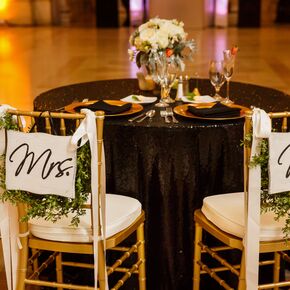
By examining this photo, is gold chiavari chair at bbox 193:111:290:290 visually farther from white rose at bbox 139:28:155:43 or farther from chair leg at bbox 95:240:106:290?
white rose at bbox 139:28:155:43

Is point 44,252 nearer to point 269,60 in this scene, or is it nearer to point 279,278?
point 279,278

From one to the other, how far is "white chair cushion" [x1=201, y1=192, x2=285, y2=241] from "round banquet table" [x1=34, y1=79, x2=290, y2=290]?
0.22m

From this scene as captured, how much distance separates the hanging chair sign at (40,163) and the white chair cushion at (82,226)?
20 cm

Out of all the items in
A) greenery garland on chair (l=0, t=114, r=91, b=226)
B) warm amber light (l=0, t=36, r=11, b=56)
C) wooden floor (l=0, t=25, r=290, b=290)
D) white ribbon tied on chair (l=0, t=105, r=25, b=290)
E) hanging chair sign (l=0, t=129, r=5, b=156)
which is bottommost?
wooden floor (l=0, t=25, r=290, b=290)

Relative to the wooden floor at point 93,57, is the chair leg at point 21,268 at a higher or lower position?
higher

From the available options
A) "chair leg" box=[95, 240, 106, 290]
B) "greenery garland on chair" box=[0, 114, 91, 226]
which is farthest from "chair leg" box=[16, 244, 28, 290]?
"chair leg" box=[95, 240, 106, 290]

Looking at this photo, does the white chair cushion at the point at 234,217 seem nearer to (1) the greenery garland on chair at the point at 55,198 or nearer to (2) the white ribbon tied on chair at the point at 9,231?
(1) the greenery garland on chair at the point at 55,198

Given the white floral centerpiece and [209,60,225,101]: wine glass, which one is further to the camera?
[209,60,225,101]: wine glass

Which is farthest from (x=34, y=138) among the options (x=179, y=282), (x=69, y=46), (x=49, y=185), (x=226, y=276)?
(x=69, y=46)

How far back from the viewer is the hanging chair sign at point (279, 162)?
1.92m

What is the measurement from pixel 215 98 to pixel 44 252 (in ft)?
3.96

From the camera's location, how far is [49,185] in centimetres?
198

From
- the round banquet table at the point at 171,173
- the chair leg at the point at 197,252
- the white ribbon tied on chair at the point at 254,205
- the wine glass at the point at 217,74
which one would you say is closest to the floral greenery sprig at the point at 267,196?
the white ribbon tied on chair at the point at 254,205

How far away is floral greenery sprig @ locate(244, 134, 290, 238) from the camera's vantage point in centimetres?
195
